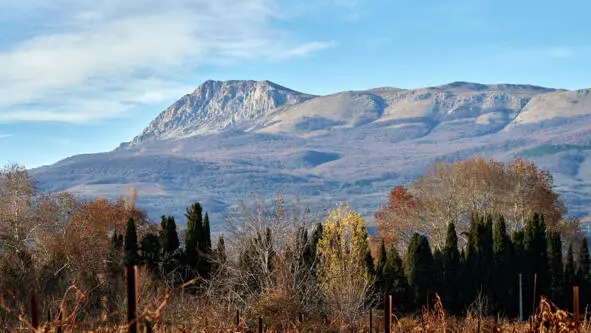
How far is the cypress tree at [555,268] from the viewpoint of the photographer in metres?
44.1

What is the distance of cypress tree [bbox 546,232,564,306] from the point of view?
145ft

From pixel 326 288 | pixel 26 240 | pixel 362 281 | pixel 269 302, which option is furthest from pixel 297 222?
pixel 26 240

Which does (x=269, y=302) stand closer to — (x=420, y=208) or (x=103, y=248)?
(x=103, y=248)

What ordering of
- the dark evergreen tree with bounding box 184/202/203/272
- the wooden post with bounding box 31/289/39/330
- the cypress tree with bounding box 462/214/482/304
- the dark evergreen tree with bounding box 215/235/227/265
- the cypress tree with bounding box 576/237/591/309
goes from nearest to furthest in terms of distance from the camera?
the wooden post with bounding box 31/289/39/330 < the dark evergreen tree with bounding box 215/235/227/265 < the dark evergreen tree with bounding box 184/202/203/272 < the cypress tree with bounding box 462/214/482/304 < the cypress tree with bounding box 576/237/591/309

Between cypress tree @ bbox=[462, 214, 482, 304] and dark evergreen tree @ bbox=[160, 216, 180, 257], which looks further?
cypress tree @ bbox=[462, 214, 482, 304]

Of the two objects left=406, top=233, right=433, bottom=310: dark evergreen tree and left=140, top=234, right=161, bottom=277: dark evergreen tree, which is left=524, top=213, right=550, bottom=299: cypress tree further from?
left=140, top=234, right=161, bottom=277: dark evergreen tree

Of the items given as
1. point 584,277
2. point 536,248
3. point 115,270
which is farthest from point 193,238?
point 584,277

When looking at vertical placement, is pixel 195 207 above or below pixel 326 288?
above

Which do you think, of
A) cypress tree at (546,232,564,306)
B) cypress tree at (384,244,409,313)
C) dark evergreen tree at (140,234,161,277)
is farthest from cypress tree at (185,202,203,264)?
cypress tree at (546,232,564,306)

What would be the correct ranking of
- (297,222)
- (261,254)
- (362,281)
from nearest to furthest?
(261,254) → (297,222) → (362,281)

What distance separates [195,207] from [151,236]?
3612 mm

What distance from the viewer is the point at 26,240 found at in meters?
37.5

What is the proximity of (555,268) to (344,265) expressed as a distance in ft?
57.7

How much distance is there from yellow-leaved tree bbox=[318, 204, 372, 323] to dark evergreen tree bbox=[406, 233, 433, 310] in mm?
3132
